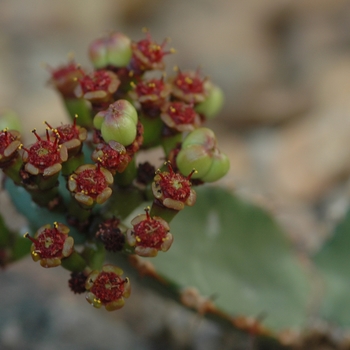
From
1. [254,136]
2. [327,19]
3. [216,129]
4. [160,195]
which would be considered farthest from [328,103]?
[160,195]

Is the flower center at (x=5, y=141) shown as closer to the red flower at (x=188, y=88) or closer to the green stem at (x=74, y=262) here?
the green stem at (x=74, y=262)

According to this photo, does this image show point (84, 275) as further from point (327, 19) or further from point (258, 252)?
point (327, 19)

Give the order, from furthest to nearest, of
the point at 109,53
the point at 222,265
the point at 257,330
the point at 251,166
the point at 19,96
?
the point at 19,96
the point at 251,166
the point at 222,265
the point at 257,330
the point at 109,53

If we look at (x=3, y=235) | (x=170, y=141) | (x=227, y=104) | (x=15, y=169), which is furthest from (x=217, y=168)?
(x=227, y=104)

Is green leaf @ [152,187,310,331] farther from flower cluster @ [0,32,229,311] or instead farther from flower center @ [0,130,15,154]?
flower center @ [0,130,15,154]

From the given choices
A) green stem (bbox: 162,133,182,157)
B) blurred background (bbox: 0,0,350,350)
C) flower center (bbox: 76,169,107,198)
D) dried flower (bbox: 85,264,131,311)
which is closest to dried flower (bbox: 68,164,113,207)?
flower center (bbox: 76,169,107,198)

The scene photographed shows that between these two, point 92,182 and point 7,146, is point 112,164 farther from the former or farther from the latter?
point 7,146
